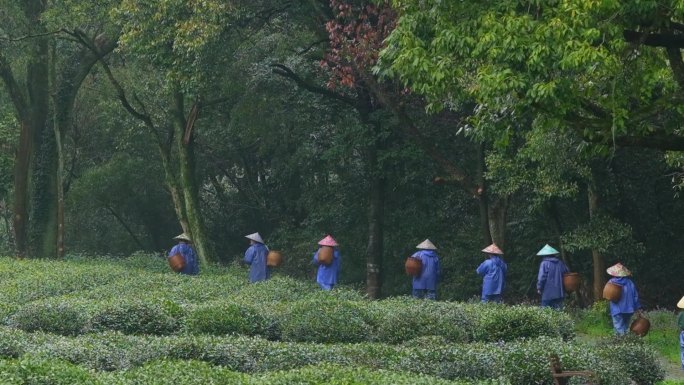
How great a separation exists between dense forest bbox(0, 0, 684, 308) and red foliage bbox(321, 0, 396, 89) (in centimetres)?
8

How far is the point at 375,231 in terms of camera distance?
28547mm

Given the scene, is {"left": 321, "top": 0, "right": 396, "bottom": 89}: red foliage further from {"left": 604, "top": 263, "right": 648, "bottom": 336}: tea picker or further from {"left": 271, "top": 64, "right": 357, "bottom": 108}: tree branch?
{"left": 604, "top": 263, "right": 648, "bottom": 336}: tea picker

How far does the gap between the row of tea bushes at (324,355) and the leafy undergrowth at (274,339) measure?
0.6 inches

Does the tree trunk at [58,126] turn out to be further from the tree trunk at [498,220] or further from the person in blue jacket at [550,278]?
the person in blue jacket at [550,278]

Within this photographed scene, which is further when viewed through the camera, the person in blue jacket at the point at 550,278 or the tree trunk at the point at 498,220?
the tree trunk at the point at 498,220

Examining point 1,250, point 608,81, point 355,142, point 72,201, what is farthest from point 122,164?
point 608,81

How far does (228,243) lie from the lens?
38.0 meters

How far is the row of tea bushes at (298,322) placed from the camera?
1510cm

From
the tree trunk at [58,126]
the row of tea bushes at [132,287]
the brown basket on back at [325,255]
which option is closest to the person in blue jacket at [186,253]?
the row of tea bushes at [132,287]

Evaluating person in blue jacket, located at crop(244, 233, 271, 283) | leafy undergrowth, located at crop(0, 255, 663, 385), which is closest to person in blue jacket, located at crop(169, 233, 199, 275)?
person in blue jacket, located at crop(244, 233, 271, 283)

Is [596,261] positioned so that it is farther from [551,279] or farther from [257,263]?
[257,263]

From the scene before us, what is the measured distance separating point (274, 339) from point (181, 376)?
5171 millimetres

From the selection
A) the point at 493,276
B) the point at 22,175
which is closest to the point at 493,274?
the point at 493,276

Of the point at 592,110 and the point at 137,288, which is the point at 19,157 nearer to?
the point at 137,288
